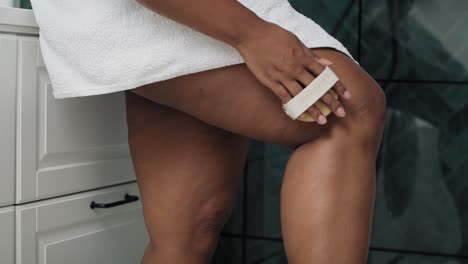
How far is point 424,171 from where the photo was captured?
64.5 inches

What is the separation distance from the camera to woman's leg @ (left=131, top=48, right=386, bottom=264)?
0.73 metres

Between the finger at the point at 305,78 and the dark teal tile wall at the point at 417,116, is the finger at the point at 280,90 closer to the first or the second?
the finger at the point at 305,78

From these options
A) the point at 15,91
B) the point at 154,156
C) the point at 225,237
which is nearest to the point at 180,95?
the point at 154,156

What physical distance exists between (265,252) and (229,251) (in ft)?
0.35

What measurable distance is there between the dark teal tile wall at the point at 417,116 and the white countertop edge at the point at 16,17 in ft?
2.69

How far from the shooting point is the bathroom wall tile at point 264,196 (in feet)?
5.79

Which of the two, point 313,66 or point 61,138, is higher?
point 313,66

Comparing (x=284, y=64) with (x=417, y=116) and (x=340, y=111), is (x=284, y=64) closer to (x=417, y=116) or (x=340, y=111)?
(x=340, y=111)

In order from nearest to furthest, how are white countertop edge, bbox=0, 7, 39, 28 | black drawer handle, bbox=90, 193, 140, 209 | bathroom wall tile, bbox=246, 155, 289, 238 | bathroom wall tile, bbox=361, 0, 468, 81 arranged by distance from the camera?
white countertop edge, bbox=0, 7, 39, 28
black drawer handle, bbox=90, 193, 140, 209
bathroom wall tile, bbox=361, 0, 468, 81
bathroom wall tile, bbox=246, 155, 289, 238

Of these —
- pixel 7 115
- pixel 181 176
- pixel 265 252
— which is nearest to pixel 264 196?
pixel 265 252

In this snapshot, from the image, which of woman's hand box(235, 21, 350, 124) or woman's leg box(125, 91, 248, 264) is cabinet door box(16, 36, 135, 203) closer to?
woman's leg box(125, 91, 248, 264)

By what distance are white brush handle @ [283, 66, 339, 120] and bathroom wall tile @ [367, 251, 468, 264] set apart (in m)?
1.05

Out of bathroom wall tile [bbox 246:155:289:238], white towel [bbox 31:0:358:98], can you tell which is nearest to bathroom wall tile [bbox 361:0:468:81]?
bathroom wall tile [bbox 246:155:289:238]

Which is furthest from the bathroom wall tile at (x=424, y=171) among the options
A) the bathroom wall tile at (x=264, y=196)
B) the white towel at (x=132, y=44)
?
the white towel at (x=132, y=44)
